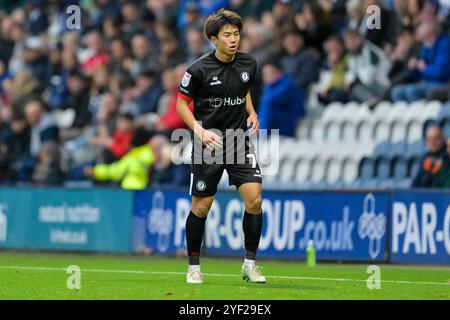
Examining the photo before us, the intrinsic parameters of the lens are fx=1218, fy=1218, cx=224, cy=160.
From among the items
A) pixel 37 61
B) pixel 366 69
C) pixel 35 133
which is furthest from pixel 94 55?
pixel 366 69

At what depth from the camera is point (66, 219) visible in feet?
71.7

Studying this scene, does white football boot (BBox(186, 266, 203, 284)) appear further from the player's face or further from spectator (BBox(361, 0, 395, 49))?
spectator (BBox(361, 0, 395, 49))

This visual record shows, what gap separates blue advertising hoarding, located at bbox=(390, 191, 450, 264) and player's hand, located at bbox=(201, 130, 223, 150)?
6411 mm

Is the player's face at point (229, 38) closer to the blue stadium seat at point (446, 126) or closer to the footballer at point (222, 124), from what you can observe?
the footballer at point (222, 124)

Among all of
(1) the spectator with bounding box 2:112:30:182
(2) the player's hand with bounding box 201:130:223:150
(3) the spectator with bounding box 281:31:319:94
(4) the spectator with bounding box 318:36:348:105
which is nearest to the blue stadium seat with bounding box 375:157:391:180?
(4) the spectator with bounding box 318:36:348:105

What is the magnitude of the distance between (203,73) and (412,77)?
30.1 feet

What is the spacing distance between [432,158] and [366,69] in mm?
3201

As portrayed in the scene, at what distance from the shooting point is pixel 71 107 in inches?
1076

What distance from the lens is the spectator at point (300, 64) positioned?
22141mm

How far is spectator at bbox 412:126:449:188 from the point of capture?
1853 centimetres
